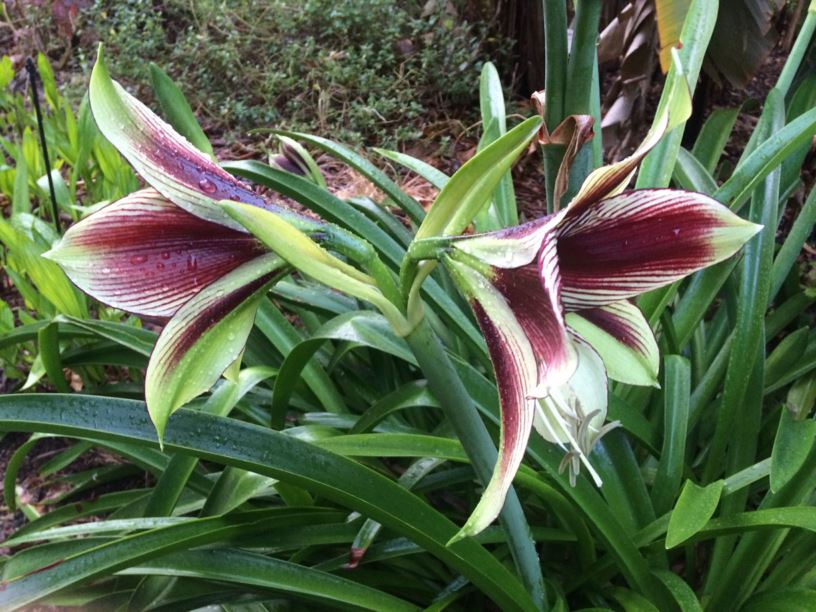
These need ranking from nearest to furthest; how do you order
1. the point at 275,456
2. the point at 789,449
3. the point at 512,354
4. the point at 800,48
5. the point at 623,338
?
the point at 512,354, the point at 623,338, the point at 275,456, the point at 789,449, the point at 800,48

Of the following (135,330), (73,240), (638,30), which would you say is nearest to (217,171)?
(73,240)

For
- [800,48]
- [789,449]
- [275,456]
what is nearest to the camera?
[275,456]

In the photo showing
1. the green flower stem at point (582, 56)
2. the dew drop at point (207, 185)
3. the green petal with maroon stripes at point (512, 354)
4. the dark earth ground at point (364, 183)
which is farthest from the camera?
the dark earth ground at point (364, 183)

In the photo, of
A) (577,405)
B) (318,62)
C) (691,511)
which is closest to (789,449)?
(691,511)

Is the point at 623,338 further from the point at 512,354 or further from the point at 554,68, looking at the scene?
the point at 554,68

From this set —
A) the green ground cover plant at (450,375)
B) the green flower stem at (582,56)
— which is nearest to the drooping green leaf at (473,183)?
the green ground cover plant at (450,375)

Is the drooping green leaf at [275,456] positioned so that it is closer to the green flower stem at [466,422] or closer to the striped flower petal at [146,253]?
the green flower stem at [466,422]

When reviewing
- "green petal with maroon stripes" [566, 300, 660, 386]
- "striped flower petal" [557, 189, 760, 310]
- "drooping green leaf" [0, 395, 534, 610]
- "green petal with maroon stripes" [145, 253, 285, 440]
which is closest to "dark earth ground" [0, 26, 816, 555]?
"drooping green leaf" [0, 395, 534, 610]
